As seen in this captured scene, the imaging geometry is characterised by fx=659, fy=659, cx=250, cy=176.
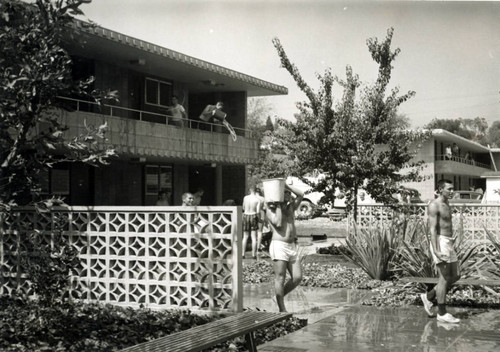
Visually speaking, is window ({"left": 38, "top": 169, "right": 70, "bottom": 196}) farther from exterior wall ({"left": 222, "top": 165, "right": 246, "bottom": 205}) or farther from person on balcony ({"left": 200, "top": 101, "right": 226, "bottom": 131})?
exterior wall ({"left": 222, "top": 165, "right": 246, "bottom": 205})

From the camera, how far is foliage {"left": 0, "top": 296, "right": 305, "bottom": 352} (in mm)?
6883

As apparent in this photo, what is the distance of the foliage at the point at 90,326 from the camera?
22.6 feet

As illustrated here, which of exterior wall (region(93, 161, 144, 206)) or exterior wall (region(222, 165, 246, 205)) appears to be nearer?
exterior wall (region(93, 161, 144, 206))

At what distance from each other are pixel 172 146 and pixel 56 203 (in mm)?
12398

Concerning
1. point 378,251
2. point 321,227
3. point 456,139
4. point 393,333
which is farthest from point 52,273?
point 456,139

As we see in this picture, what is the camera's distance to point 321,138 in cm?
1689

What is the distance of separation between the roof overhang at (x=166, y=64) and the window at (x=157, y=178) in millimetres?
3374

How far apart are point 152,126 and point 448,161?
28.6 metres

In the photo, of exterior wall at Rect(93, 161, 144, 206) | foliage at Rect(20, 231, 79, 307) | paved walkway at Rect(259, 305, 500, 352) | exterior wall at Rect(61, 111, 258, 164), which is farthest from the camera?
exterior wall at Rect(93, 161, 144, 206)

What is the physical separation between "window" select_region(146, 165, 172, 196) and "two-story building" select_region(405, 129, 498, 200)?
14288 mm

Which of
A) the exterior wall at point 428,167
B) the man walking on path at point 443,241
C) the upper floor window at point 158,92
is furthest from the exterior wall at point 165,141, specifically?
the exterior wall at point 428,167

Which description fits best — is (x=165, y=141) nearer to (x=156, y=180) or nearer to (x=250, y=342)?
(x=156, y=180)

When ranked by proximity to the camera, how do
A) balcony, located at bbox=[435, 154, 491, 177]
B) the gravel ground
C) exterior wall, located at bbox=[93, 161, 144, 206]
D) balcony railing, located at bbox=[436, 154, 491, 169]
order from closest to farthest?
exterior wall, located at bbox=[93, 161, 144, 206] → the gravel ground → balcony, located at bbox=[435, 154, 491, 177] → balcony railing, located at bbox=[436, 154, 491, 169]

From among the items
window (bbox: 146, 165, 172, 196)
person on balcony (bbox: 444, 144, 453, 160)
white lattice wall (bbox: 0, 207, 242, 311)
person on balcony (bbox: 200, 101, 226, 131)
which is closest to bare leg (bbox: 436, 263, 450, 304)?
white lattice wall (bbox: 0, 207, 242, 311)
